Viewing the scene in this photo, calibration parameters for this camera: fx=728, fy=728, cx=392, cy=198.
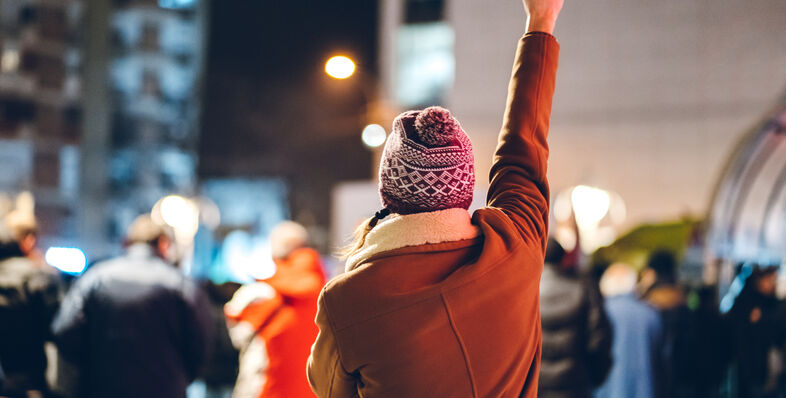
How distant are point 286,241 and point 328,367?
3.25 metres

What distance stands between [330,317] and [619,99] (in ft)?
48.2

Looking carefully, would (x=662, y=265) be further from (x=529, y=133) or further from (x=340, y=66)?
(x=529, y=133)

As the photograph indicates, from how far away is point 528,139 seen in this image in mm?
1776

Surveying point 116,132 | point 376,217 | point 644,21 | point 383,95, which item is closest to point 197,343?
point 376,217

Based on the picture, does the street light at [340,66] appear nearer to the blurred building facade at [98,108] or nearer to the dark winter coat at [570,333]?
the dark winter coat at [570,333]

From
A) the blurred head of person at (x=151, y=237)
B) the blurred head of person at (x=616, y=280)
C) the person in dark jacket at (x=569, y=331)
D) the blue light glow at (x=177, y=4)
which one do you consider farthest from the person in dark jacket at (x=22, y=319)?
the blue light glow at (x=177, y=4)

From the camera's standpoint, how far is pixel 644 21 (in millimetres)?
12945

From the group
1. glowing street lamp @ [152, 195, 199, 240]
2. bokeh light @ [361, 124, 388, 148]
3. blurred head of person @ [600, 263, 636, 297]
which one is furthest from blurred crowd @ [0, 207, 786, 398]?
bokeh light @ [361, 124, 388, 148]

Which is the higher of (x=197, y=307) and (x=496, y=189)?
(x=496, y=189)

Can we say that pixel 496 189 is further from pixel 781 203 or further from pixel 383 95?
pixel 383 95

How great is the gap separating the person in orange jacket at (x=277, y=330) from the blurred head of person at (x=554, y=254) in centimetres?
152

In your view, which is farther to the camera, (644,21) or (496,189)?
(644,21)

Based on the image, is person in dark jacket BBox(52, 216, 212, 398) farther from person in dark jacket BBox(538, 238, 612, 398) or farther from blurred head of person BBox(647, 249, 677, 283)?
blurred head of person BBox(647, 249, 677, 283)

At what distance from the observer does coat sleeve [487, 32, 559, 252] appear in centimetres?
177
